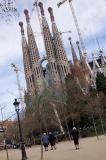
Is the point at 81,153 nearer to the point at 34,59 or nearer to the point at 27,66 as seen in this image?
the point at 34,59

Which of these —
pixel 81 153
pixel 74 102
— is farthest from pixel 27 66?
pixel 81 153

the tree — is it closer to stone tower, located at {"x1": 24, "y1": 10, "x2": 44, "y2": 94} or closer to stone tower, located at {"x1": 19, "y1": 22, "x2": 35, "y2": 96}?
stone tower, located at {"x1": 24, "y1": 10, "x2": 44, "y2": 94}

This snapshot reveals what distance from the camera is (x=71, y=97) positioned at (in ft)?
205

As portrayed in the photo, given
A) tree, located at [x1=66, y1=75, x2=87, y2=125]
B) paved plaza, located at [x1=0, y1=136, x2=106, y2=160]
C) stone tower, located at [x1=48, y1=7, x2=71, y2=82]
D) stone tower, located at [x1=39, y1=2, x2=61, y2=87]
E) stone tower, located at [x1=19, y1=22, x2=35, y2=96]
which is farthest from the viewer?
stone tower, located at [x1=19, y1=22, x2=35, y2=96]

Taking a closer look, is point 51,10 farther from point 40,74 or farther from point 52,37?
point 40,74

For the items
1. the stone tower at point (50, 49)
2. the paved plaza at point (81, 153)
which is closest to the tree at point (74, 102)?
the paved plaza at point (81, 153)

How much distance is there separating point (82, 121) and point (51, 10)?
7625cm

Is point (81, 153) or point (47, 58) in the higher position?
point (47, 58)

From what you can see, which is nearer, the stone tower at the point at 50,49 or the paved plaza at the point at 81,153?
the paved plaza at the point at 81,153

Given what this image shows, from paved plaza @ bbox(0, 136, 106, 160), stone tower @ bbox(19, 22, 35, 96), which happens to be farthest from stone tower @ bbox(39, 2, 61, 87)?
paved plaza @ bbox(0, 136, 106, 160)

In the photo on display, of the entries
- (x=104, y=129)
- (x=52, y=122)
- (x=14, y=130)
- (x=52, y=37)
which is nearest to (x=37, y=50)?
(x=52, y=37)

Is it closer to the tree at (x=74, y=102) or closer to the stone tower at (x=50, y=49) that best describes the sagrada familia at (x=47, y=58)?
the stone tower at (x=50, y=49)

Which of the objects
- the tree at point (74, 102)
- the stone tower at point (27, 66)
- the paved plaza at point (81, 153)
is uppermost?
the stone tower at point (27, 66)

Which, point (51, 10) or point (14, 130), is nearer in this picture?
point (14, 130)
